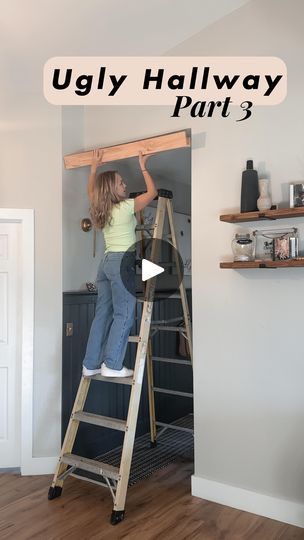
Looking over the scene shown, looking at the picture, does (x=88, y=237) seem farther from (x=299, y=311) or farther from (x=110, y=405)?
(x=299, y=311)

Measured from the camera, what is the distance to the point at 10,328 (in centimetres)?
325

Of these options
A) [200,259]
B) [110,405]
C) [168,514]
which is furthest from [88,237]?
[168,514]

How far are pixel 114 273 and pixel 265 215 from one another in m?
0.95

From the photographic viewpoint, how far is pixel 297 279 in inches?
97.6

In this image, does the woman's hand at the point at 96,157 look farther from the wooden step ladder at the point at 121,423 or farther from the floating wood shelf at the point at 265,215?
the floating wood shelf at the point at 265,215

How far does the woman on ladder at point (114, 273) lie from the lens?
8.86ft

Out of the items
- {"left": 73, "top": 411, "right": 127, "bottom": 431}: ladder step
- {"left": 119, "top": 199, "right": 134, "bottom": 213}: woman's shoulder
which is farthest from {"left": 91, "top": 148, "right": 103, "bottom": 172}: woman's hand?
{"left": 73, "top": 411, "right": 127, "bottom": 431}: ladder step

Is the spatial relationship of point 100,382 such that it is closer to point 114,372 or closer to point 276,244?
point 114,372

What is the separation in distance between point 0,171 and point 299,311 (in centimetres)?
221

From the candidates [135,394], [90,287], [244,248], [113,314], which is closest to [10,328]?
[90,287]

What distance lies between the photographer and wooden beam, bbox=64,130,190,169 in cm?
271

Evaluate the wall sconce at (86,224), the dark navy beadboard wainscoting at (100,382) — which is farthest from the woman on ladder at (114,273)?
the wall sconce at (86,224)

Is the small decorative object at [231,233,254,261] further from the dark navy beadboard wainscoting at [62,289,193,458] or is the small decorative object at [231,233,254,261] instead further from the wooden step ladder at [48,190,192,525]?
the dark navy beadboard wainscoting at [62,289,193,458]

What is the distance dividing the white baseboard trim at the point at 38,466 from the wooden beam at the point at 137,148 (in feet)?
6.76
